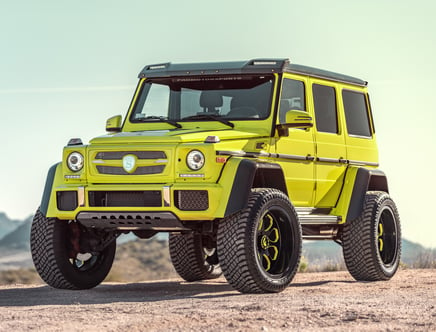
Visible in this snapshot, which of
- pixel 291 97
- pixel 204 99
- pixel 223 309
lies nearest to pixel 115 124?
pixel 204 99

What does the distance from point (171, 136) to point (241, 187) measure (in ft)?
3.27

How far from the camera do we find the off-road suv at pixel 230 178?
1098 cm

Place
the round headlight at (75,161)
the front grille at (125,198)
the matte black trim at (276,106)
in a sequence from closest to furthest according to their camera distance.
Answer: the front grille at (125,198), the round headlight at (75,161), the matte black trim at (276,106)

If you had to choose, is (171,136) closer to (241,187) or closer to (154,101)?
(241,187)

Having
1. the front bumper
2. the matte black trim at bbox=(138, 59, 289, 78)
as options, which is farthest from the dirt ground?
the matte black trim at bbox=(138, 59, 289, 78)

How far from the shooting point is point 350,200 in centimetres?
1337

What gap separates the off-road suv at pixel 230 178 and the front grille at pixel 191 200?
0.04 feet

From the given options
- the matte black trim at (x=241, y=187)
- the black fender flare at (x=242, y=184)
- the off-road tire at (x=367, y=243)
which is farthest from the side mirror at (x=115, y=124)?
the off-road tire at (x=367, y=243)

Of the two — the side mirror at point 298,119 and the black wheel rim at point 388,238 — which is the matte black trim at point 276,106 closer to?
the side mirror at point 298,119

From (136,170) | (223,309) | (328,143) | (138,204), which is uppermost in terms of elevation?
(328,143)

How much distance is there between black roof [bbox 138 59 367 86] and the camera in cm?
1228

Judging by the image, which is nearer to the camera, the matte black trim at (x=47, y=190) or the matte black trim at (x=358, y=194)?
the matte black trim at (x=47, y=190)

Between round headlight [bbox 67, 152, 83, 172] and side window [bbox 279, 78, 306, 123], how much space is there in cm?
243

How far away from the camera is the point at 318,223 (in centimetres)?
1271
